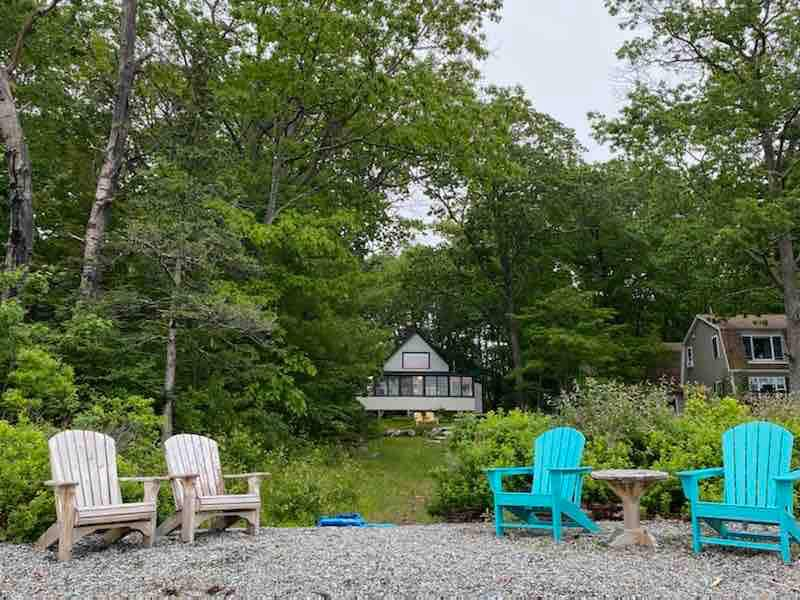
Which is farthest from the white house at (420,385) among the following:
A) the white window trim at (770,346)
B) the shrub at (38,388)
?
the shrub at (38,388)

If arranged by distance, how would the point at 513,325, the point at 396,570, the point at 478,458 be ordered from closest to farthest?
the point at 396,570, the point at 478,458, the point at 513,325

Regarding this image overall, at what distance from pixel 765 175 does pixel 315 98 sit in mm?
12114

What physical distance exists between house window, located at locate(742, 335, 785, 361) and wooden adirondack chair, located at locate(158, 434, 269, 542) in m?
24.5

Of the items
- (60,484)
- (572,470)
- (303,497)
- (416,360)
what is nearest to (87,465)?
(60,484)

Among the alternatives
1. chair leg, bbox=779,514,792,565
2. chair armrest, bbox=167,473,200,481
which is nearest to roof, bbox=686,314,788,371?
chair leg, bbox=779,514,792,565

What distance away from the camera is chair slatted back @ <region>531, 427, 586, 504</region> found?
17.3 ft

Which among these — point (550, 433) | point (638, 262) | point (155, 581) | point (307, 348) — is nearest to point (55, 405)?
point (155, 581)

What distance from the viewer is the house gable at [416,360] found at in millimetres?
33875

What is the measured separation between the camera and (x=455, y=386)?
111ft

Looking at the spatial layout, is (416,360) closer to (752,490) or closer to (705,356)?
(705,356)

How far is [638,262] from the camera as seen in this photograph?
86.3 feet

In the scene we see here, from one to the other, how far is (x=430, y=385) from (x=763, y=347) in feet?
49.9

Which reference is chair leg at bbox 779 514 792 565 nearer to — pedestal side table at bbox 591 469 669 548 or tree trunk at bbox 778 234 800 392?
pedestal side table at bbox 591 469 669 548

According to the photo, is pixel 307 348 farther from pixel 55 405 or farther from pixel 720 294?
pixel 720 294
